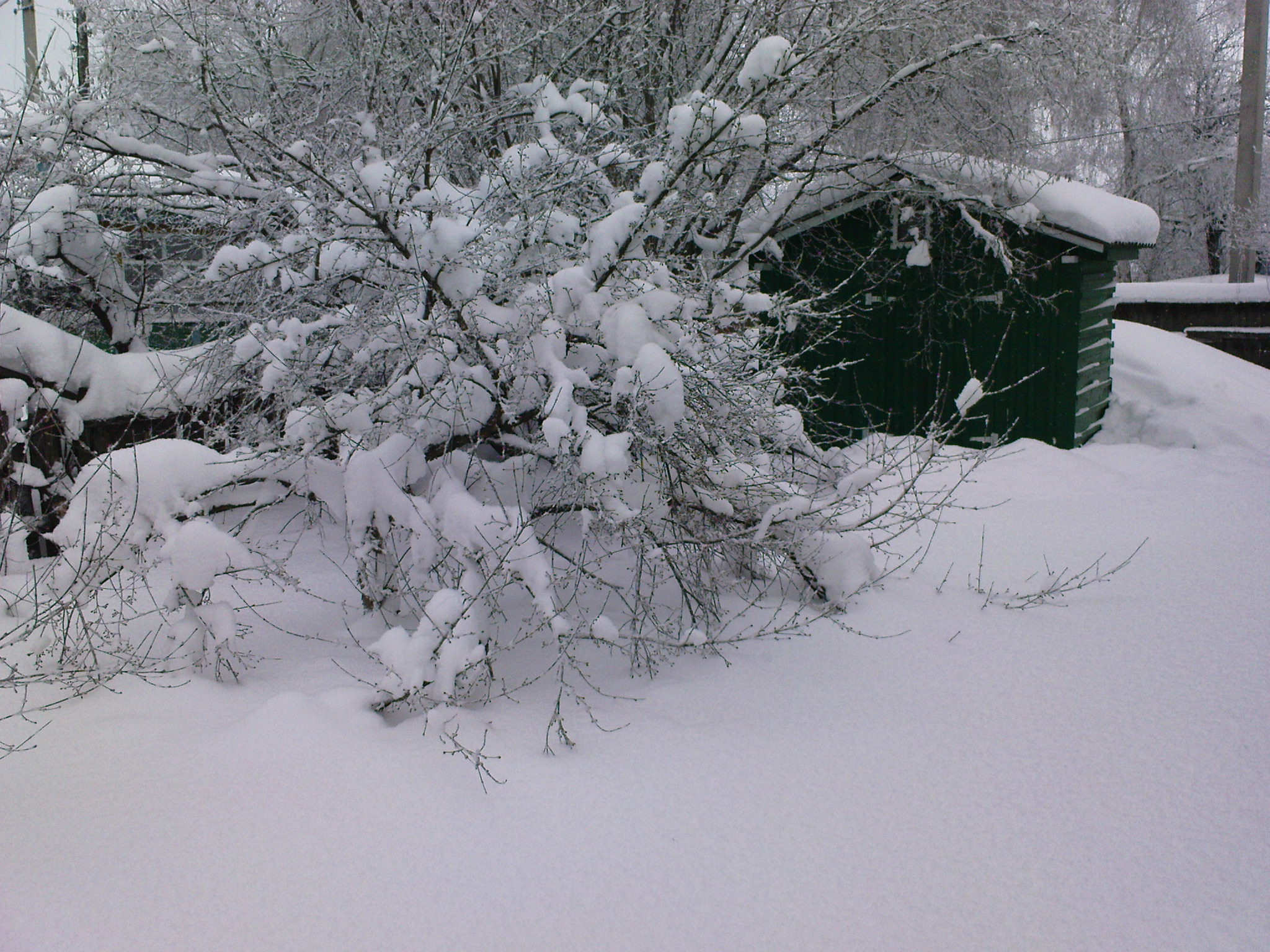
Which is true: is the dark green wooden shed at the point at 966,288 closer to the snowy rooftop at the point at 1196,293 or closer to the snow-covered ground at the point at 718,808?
the snow-covered ground at the point at 718,808

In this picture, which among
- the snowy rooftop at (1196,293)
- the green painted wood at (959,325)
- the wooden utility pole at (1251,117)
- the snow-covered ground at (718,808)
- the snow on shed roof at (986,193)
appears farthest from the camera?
the wooden utility pole at (1251,117)

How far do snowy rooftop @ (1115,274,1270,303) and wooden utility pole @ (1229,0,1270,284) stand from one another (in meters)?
1.18

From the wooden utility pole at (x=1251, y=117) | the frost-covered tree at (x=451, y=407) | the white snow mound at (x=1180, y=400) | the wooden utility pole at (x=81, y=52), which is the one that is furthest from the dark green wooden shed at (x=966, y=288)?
the wooden utility pole at (x=1251, y=117)

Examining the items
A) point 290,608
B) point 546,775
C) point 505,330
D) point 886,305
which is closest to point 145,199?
point 290,608

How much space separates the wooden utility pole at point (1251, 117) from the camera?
1614 centimetres

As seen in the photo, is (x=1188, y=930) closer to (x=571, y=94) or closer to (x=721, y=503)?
(x=721, y=503)

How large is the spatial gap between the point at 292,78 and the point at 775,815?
18.6 ft

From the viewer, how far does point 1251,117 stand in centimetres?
1622

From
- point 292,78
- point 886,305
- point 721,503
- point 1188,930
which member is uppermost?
point 292,78

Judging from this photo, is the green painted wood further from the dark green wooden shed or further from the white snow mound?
the white snow mound

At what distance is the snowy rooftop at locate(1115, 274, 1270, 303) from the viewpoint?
1570 cm

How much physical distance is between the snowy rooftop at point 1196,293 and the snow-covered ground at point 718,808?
12521mm

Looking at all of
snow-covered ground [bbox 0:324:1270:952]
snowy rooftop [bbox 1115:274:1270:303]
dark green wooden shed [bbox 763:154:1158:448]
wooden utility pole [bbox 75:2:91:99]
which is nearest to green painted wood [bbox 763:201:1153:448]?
dark green wooden shed [bbox 763:154:1158:448]

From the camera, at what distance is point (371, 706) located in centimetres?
380
